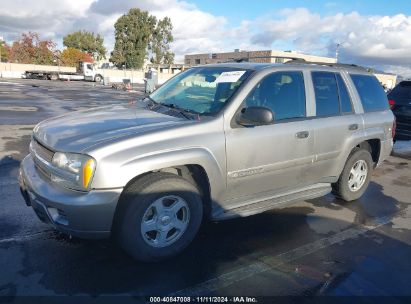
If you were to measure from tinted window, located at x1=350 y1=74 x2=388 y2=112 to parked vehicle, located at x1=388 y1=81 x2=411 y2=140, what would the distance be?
4.01 metres

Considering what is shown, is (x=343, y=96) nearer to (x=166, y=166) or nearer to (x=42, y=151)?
(x=166, y=166)

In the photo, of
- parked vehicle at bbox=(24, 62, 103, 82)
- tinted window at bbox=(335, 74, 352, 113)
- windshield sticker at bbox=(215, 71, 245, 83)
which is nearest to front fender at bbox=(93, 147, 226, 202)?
windshield sticker at bbox=(215, 71, 245, 83)

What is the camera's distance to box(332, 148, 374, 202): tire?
534cm

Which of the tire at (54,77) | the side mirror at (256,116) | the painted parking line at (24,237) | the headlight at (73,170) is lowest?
the painted parking line at (24,237)

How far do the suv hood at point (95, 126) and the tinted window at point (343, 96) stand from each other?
7.92 ft

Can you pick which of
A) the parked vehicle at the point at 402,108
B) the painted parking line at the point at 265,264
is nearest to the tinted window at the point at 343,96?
the painted parking line at the point at 265,264

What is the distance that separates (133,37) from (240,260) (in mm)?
59911

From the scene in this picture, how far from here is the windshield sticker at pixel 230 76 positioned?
4172mm

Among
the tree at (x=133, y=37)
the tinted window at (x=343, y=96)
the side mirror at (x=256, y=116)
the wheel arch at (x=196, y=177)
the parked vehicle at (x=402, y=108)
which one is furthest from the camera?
the tree at (x=133, y=37)

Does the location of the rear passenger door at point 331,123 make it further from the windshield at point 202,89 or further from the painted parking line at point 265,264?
the windshield at point 202,89

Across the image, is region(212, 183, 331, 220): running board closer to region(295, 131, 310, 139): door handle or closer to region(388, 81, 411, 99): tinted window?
region(295, 131, 310, 139): door handle

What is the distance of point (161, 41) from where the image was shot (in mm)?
62875

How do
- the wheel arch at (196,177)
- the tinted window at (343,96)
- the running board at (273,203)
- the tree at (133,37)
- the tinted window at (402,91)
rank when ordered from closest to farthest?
the wheel arch at (196,177), the running board at (273,203), the tinted window at (343,96), the tinted window at (402,91), the tree at (133,37)

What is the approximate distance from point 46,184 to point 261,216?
2.59 meters
